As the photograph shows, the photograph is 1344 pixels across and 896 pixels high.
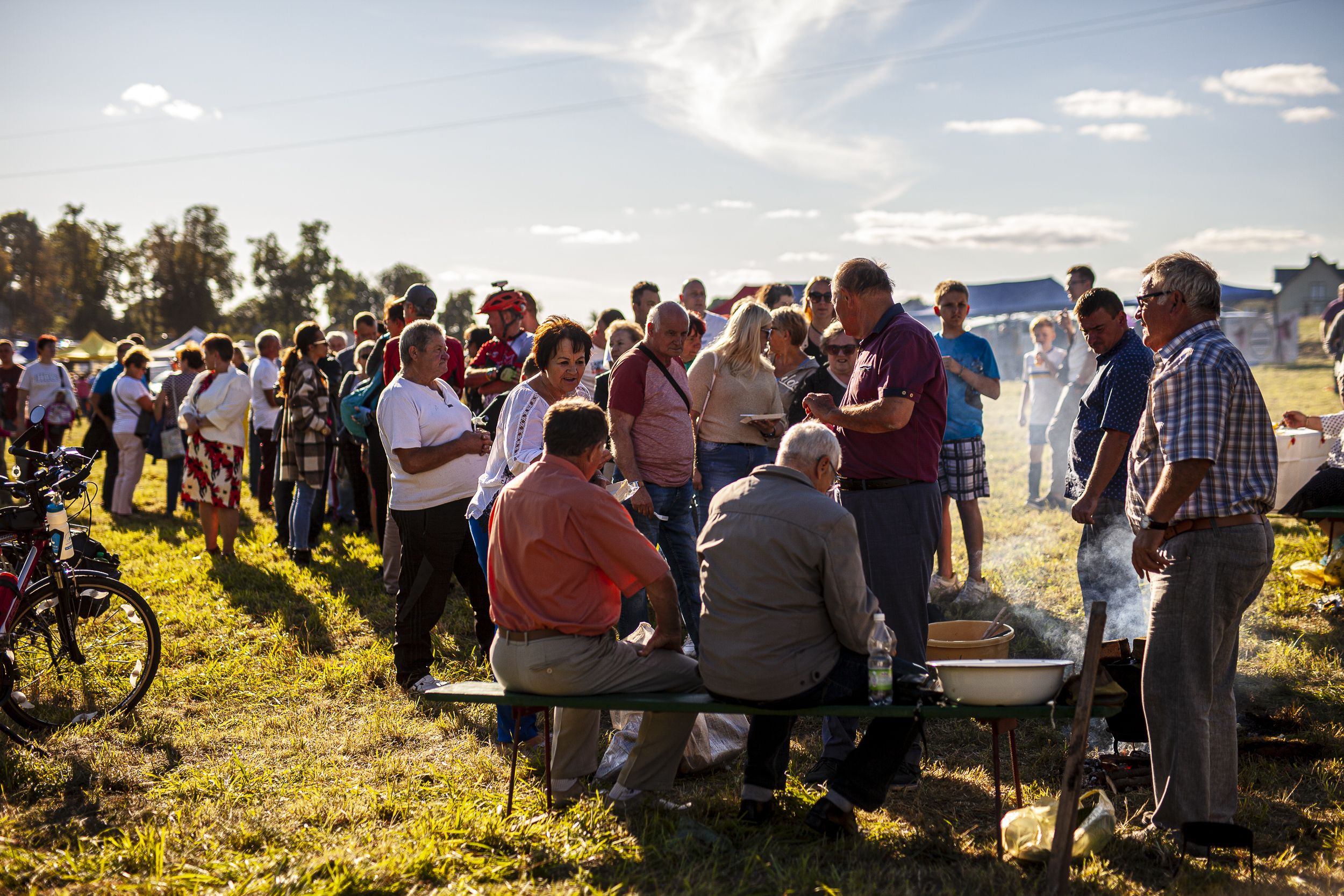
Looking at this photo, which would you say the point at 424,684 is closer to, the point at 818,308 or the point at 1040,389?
the point at 818,308

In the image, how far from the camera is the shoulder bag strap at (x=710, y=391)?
208 inches

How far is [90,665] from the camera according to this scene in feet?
16.6

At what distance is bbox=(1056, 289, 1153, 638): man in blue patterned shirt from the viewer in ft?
13.8

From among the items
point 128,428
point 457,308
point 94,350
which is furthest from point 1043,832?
point 457,308

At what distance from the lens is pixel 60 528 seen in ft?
15.8

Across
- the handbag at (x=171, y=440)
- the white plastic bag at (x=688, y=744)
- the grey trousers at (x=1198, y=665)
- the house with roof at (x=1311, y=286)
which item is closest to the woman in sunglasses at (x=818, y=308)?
the white plastic bag at (x=688, y=744)

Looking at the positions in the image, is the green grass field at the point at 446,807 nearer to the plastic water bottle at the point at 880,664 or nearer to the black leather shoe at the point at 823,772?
the black leather shoe at the point at 823,772

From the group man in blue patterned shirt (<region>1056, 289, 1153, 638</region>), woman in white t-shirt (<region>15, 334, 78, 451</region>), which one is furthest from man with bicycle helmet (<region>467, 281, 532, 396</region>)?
woman in white t-shirt (<region>15, 334, 78, 451</region>)

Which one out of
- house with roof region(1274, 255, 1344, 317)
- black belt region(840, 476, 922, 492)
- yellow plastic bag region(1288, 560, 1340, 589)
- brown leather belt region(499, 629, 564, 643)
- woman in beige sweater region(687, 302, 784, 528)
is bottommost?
yellow plastic bag region(1288, 560, 1340, 589)

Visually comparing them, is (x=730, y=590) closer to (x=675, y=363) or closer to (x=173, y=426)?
(x=675, y=363)

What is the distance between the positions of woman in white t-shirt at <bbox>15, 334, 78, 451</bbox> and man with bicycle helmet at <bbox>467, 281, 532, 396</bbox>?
27.9 feet

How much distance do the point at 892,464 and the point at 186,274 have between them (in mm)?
69525

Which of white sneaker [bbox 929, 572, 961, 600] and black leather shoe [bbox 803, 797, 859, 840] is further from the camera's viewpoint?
white sneaker [bbox 929, 572, 961, 600]

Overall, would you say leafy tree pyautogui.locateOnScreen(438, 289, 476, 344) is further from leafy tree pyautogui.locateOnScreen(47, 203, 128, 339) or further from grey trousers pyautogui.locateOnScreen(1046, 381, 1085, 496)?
grey trousers pyautogui.locateOnScreen(1046, 381, 1085, 496)
